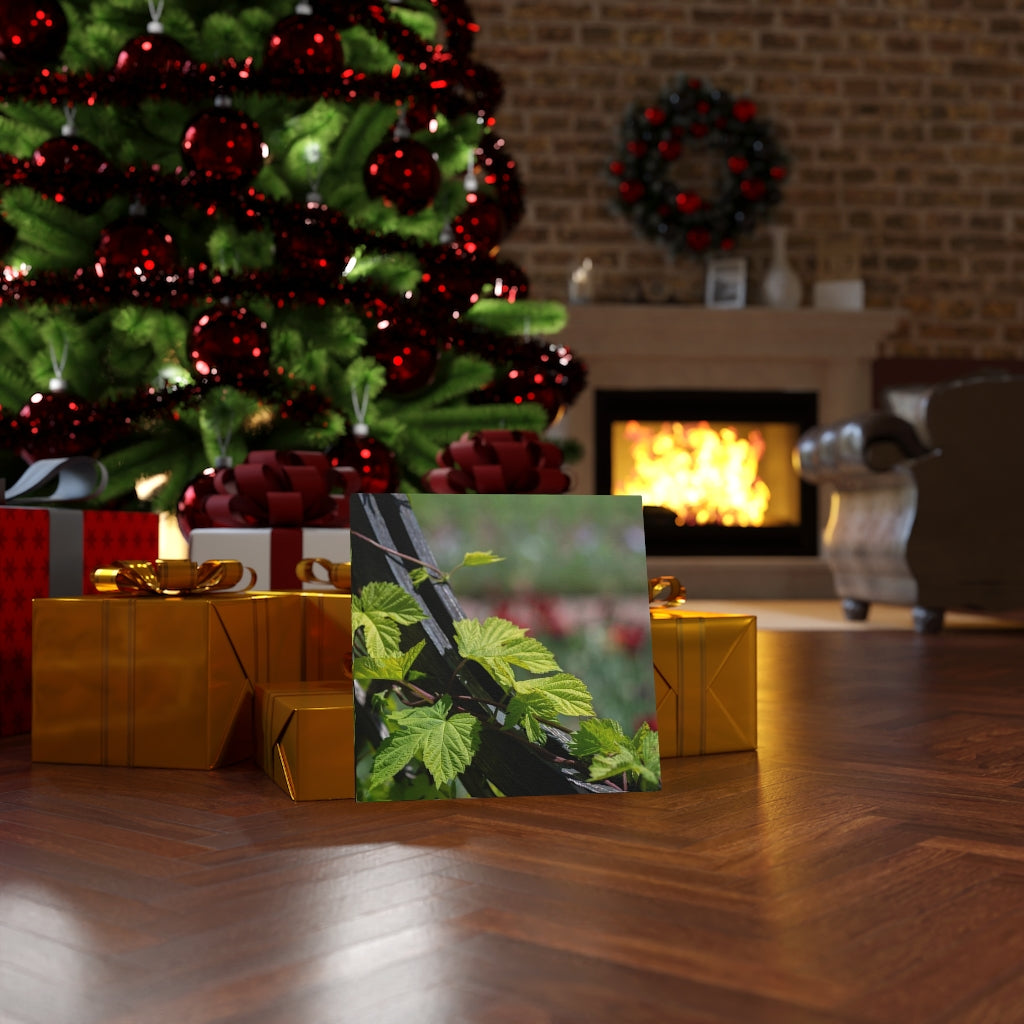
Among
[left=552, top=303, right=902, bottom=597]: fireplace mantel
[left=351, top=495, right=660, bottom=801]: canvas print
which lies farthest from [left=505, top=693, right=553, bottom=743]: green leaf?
[left=552, top=303, right=902, bottom=597]: fireplace mantel

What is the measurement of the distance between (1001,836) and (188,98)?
1881 mm

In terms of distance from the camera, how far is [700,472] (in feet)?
19.3

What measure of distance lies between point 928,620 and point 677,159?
304cm

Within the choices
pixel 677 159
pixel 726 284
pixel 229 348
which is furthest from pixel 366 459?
pixel 677 159

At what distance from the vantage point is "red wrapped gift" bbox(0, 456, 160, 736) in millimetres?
1728

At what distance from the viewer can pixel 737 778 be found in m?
1.39

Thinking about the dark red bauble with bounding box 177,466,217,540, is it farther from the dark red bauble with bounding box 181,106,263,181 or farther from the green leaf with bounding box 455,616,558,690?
the green leaf with bounding box 455,616,558,690

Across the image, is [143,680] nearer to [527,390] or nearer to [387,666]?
[387,666]

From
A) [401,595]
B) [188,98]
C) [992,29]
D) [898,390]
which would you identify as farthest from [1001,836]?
[992,29]

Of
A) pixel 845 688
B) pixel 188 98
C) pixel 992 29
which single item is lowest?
pixel 845 688

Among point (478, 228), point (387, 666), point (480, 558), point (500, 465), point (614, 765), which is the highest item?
point (478, 228)

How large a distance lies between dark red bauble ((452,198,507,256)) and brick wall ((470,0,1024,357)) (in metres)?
3.25

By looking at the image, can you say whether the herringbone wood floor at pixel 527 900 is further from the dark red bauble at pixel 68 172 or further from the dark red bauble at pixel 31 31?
the dark red bauble at pixel 31 31

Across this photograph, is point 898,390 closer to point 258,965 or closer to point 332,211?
point 332,211
